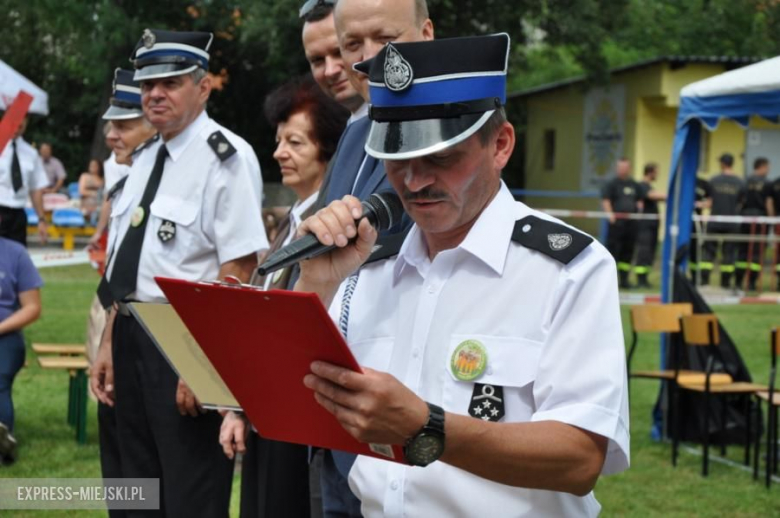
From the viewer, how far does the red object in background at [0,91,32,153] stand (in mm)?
5883

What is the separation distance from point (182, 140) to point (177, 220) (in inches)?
14.6

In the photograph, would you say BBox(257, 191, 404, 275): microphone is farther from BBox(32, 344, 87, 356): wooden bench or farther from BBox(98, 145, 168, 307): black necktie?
BBox(32, 344, 87, 356): wooden bench

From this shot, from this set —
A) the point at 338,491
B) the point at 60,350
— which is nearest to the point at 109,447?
the point at 338,491

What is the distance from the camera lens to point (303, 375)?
6.40 feet

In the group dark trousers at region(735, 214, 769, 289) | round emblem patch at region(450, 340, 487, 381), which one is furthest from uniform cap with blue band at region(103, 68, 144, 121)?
dark trousers at region(735, 214, 769, 289)

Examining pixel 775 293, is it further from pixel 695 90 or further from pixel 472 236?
pixel 472 236

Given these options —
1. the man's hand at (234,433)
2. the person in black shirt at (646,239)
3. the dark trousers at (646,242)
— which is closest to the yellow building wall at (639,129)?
the person in black shirt at (646,239)

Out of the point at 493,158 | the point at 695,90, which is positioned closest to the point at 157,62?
the point at 493,158

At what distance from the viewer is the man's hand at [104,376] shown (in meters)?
4.62

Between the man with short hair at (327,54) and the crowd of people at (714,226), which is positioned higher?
the man with short hair at (327,54)

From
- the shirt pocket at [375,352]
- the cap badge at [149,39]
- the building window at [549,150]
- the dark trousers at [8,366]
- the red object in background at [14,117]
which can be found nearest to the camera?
the shirt pocket at [375,352]

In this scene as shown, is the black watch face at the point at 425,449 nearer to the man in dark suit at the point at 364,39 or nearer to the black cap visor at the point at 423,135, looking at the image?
the black cap visor at the point at 423,135

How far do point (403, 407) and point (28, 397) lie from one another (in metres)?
8.22

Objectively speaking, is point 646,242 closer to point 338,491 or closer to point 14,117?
point 14,117
